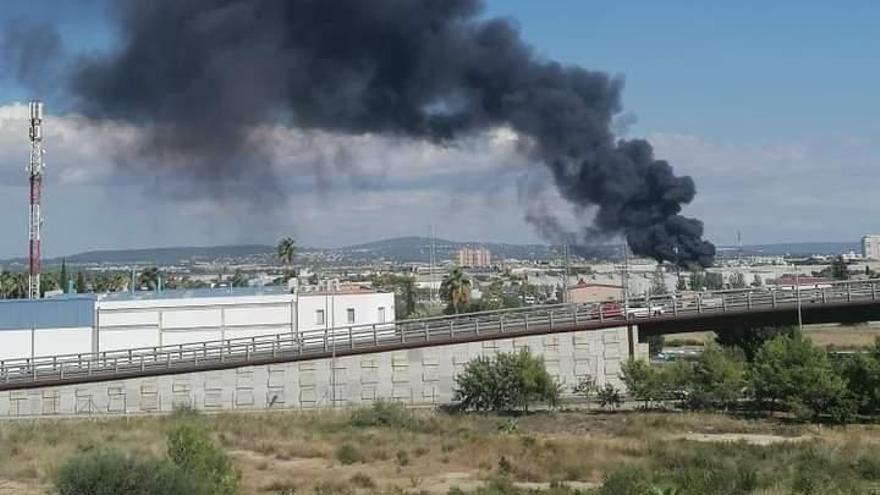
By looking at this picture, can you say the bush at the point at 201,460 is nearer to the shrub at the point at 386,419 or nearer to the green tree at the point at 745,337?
the shrub at the point at 386,419

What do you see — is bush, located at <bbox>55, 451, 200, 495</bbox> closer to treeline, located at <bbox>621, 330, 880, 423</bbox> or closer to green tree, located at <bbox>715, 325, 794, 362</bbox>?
treeline, located at <bbox>621, 330, 880, 423</bbox>

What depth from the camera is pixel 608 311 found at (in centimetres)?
5466

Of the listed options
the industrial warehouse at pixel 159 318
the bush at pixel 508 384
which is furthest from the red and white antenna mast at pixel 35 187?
the bush at pixel 508 384

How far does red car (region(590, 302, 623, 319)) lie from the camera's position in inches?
2135

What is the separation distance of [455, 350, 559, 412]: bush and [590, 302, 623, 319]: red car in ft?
22.5

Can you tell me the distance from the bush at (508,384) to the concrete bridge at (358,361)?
11.3 ft

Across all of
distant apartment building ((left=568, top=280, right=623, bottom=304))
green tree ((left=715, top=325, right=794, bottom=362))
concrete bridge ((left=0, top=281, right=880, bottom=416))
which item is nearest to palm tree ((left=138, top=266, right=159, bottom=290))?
distant apartment building ((left=568, top=280, right=623, bottom=304))

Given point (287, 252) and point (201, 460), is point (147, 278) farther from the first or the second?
point (201, 460)

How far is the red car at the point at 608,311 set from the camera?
54.2 meters

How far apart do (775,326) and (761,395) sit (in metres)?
13.3

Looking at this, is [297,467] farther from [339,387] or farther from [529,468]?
[339,387]

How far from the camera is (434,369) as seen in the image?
52.0 metres

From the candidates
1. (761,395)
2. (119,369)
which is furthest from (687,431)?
(119,369)

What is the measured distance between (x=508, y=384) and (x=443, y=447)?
42.8 ft
